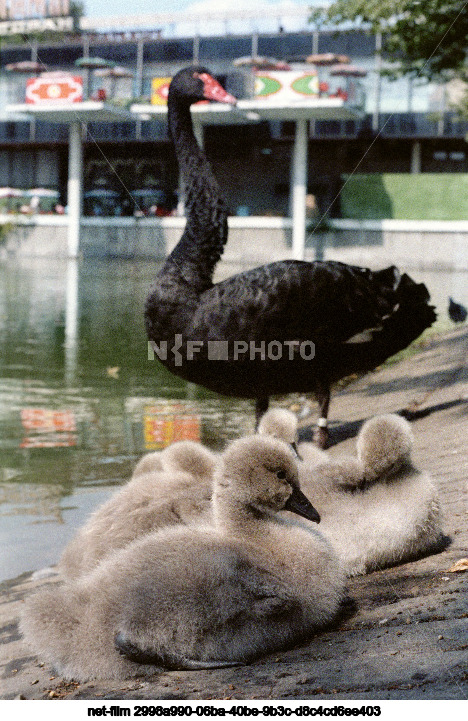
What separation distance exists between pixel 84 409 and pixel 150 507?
449 centimetres

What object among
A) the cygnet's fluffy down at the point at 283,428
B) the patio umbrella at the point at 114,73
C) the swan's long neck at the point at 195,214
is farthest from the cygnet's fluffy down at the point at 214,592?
the patio umbrella at the point at 114,73

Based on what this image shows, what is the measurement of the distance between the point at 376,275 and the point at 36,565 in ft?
8.19

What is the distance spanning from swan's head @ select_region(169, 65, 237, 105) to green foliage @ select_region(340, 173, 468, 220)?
2.62 feet

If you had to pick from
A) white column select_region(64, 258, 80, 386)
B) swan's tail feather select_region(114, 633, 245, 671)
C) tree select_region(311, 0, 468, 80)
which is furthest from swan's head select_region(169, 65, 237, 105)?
white column select_region(64, 258, 80, 386)

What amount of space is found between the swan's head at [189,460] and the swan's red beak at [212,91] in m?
1.98

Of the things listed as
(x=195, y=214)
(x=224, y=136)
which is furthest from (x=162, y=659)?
(x=224, y=136)

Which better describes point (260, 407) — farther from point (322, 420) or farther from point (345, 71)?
point (345, 71)

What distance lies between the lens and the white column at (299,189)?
4645 millimetres

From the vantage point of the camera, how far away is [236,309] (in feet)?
17.1

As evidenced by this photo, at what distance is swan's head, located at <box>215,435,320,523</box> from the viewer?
3.18 m

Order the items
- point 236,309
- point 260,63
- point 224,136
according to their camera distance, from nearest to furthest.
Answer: point 260,63
point 236,309
point 224,136

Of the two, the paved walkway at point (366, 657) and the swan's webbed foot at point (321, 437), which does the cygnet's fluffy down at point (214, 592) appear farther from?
the swan's webbed foot at point (321, 437)
